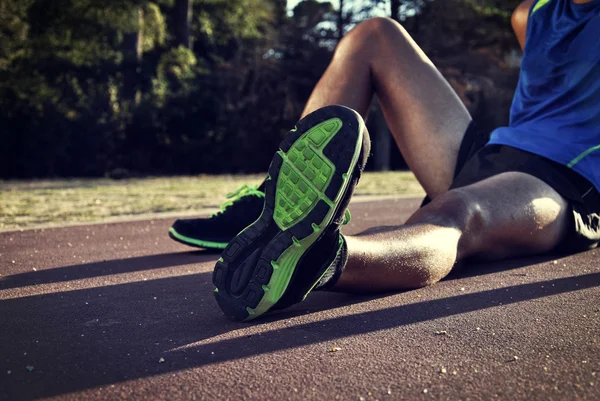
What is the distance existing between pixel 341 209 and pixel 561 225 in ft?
3.78

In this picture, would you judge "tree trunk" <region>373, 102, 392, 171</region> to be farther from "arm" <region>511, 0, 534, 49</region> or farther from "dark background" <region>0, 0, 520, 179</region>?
"arm" <region>511, 0, 534, 49</region>

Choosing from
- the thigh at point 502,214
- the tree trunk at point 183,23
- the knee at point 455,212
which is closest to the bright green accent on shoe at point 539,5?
the thigh at point 502,214

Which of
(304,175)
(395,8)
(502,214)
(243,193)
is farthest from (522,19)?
(395,8)

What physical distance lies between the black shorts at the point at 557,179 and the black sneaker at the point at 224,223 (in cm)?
84

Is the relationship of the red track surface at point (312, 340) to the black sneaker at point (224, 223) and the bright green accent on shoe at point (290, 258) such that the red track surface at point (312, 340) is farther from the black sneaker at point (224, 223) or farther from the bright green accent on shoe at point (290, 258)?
the black sneaker at point (224, 223)

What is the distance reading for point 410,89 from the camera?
2.78 metres

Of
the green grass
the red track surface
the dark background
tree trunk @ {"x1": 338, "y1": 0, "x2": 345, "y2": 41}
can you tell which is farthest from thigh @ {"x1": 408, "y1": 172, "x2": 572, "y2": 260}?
tree trunk @ {"x1": 338, "y1": 0, "x2": 345, "y2": 41}

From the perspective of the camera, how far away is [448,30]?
17.1 metres

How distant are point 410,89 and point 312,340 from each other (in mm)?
1469

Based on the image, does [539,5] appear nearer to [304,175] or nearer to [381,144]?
[304,175]

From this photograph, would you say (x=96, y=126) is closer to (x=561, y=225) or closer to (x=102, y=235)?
(x=102, y=235)

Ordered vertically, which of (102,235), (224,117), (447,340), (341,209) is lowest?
(224,117)

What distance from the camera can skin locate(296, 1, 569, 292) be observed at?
6.57 ft

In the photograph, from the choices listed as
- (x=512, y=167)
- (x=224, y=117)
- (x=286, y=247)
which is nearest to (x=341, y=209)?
(x=286, y=247)
